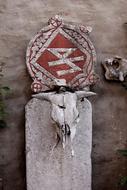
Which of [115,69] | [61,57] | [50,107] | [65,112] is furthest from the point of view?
[115,69]

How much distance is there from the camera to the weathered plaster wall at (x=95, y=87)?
12.4 ft

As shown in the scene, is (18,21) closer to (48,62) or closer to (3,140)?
(48,62)

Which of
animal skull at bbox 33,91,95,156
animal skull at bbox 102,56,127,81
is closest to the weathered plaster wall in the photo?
animal skull at bbox 102,56,127,81

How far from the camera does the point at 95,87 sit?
12.8ft

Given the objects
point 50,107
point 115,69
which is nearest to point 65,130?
point 50,107

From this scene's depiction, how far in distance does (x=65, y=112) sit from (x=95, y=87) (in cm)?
54

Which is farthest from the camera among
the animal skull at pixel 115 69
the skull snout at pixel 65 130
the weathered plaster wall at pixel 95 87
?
the animal skull at pixel 115 69

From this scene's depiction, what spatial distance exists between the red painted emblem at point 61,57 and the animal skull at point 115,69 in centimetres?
12

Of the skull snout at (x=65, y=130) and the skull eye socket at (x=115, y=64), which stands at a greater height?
the skull eye socket at (x=115, y=64)

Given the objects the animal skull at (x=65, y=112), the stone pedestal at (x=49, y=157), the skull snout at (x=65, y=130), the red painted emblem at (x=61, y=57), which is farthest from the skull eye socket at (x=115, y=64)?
the skull snout at (x=65, y=130)

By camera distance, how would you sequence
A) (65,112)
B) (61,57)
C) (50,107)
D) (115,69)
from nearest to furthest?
(65,112), (50,107), (61,57), (115,69)

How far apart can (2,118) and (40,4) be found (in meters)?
0.82

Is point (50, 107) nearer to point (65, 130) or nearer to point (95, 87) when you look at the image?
point (65, 130)

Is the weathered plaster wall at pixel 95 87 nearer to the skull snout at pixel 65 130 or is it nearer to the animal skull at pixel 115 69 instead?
the animal skull at pixel 115 69
